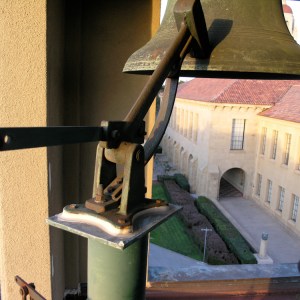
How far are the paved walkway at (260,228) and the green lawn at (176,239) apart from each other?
8.11 ft

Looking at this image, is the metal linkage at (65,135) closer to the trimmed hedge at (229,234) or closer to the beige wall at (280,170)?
the trimmed hedge at (229,234)

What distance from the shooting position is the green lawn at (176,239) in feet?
36.3

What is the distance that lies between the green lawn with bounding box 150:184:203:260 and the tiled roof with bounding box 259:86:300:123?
6824mm

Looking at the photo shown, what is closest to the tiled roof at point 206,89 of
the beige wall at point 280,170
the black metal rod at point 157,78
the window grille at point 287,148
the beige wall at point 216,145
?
the beige wall at point 216,145

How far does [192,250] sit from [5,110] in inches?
403

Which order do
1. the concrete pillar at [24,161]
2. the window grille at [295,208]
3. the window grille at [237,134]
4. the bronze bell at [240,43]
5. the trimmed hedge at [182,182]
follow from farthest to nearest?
the trimmed hedge at [182,182], the window grille at [237,134], the window grille at [295,208], the concrete pillar at [24,161], the bronze bell at [240,43]

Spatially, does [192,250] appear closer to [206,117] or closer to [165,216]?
[206,117]

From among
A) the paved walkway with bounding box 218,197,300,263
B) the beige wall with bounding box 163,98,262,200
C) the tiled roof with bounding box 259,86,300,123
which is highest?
the tiled roof with bounding box 259,86,300,123

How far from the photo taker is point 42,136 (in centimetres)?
69

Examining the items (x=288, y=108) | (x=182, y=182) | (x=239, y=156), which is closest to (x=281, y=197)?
(x=239, y=156)

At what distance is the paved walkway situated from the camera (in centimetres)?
1214

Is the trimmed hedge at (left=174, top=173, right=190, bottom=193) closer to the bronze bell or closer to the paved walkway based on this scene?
the paved walkway

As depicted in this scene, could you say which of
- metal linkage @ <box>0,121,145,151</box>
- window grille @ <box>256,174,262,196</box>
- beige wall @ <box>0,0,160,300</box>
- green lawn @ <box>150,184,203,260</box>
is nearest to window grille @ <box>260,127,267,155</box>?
window grille @ <box>256,174,262,196</box>

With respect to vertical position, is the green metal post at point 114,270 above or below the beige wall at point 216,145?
above
